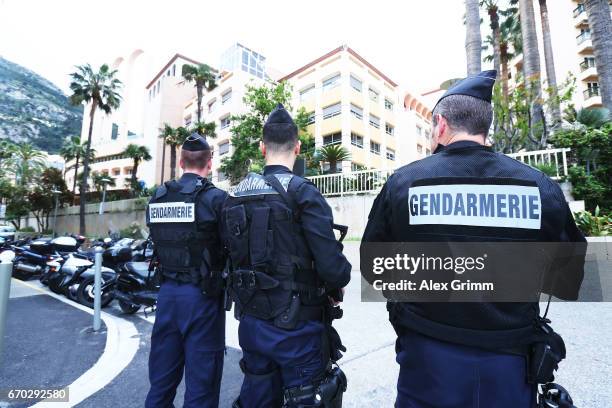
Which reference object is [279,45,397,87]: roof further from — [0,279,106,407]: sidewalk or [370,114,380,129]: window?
[0,279,106,407]: sidewalk

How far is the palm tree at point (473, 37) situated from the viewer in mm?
10250

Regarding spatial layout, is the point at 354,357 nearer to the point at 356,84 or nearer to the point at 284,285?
the point at 284,285

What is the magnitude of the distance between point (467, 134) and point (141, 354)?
3832 mm

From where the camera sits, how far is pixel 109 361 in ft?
10.7

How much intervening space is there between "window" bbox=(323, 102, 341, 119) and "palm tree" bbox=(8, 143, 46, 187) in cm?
2887

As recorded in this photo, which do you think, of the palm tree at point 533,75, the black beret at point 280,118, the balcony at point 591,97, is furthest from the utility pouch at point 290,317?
the balcony at point 591,97

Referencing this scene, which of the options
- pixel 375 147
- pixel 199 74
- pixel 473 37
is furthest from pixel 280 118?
pixel 199 74

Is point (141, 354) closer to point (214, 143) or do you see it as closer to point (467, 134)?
point (467, 134)

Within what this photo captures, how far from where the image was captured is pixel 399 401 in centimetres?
134

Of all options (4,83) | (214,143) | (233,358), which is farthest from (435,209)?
(4,83)

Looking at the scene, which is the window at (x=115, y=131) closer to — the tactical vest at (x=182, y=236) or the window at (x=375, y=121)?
the window at (x=375, y=121)

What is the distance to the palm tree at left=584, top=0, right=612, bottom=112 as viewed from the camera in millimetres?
8977

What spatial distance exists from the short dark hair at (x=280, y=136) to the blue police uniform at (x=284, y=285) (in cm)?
25

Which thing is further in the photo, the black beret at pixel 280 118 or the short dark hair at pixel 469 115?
the black beret at pixel 280 118
